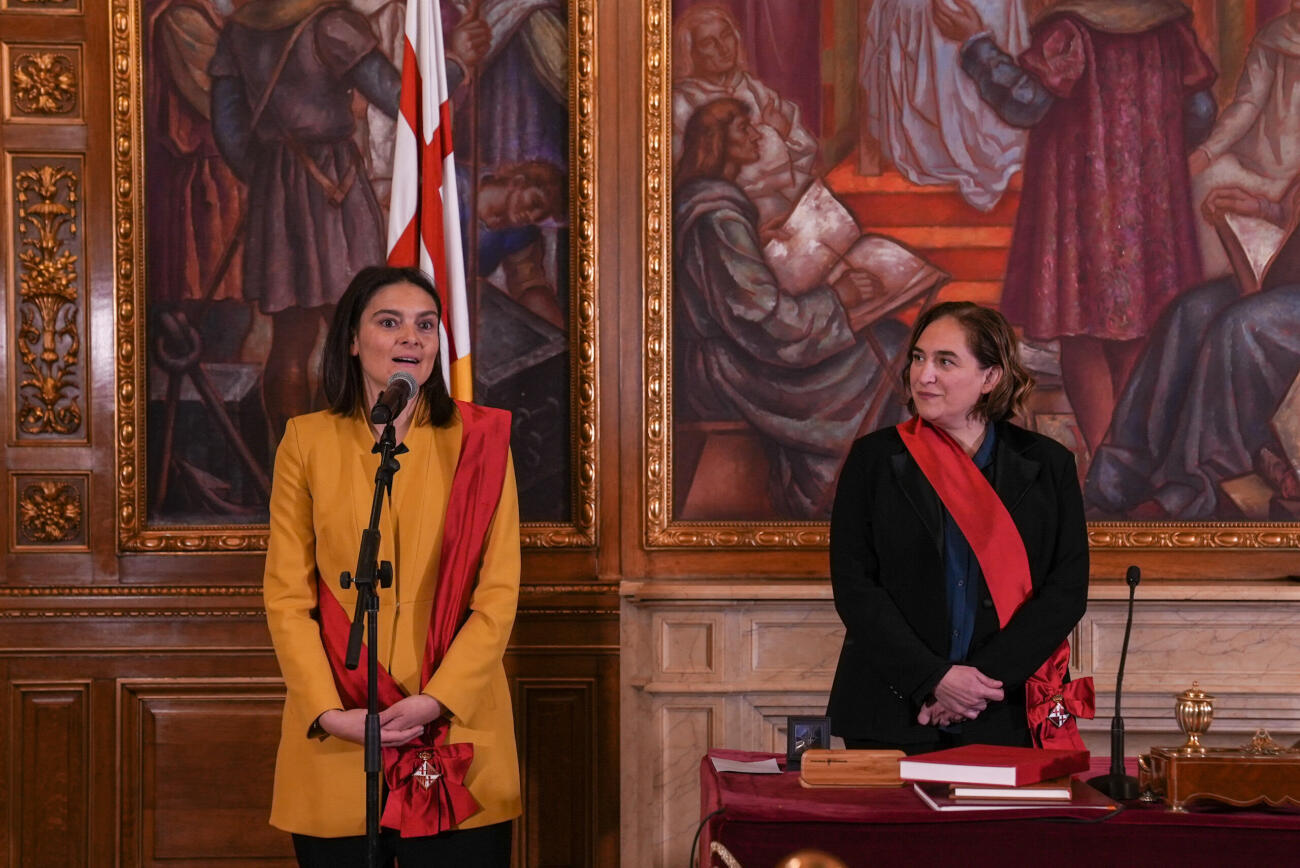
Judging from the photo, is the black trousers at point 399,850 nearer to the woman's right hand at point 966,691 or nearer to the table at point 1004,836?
the table at point 1004,836

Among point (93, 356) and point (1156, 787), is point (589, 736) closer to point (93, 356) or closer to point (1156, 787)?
point (93, 356)

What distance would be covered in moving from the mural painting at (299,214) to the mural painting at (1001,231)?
1.70 ft

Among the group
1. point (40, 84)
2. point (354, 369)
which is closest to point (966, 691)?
point (354, 369)

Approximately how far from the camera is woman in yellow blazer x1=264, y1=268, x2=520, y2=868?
2982 mm

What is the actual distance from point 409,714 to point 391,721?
42mm

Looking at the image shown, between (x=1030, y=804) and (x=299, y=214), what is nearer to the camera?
(x=1030, y=804)

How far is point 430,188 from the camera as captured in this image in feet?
15.2

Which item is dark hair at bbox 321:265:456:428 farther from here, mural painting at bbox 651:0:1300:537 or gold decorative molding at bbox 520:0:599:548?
mural painting at bbox 651:0:1300:537

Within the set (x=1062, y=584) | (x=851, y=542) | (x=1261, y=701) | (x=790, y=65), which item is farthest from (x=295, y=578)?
(x=1261, y=701)

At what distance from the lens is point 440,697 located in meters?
2.98

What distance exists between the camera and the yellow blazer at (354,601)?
2.99 metres

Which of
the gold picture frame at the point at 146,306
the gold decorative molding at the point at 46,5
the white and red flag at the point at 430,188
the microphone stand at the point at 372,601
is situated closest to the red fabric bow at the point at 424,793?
the microphone stand at the point at 372,601

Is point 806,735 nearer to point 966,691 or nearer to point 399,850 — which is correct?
point 966,691

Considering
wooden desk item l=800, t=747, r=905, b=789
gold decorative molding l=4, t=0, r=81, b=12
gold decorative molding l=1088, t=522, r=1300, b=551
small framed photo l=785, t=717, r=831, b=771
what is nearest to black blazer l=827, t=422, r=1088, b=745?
small framed photo l=785, t=717, r=831, b=771
